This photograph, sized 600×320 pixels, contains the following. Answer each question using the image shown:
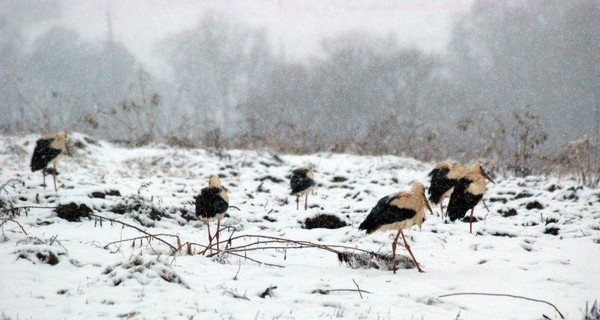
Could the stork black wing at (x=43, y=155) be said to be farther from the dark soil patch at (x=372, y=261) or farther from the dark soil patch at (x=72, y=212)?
the dark soil patch at (x=372, y=261)

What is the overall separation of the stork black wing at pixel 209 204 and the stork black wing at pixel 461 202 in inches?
129

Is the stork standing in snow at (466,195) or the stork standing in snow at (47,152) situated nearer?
the stork standing in snow at (466,195)

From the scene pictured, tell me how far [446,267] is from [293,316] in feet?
7.90

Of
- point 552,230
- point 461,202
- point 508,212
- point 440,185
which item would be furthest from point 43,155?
point 552,230

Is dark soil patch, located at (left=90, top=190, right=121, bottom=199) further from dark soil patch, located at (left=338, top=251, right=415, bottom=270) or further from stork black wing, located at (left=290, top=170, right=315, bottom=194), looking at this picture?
dark soil patch, located at (left=338, top=251, right=415, bottom=270)

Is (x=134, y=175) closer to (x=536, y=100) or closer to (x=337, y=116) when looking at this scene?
(x=337, y=116)

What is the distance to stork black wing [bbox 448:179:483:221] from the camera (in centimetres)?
614

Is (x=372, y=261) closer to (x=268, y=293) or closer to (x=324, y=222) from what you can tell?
(x=268, y=293)

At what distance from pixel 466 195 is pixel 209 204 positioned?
374cm

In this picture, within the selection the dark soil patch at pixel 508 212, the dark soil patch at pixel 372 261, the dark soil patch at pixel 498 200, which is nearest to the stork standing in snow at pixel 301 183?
the dark soil patch at pixel 372 261

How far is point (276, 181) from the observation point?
10.2 meters

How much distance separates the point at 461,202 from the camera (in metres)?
6.19

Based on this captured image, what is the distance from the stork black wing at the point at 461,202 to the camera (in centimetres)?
614

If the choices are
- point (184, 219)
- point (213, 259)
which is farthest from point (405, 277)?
point (184, 219)
